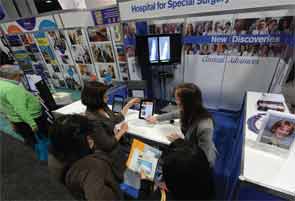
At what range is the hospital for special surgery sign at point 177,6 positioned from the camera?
185 cm

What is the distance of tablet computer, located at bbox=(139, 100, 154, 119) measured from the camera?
176cm

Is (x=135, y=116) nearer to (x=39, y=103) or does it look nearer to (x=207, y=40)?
(x=39, y=103)

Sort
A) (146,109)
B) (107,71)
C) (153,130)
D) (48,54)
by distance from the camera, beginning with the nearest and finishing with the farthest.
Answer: (153,130), (146,109), (107,71), (48,54)

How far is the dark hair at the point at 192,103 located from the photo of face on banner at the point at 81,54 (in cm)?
292

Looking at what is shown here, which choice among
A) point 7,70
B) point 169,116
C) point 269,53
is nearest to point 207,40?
point 269,53

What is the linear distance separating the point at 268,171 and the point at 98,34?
11.0 ft

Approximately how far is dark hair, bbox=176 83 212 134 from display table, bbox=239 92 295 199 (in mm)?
377

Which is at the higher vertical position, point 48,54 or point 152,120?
point 48,54

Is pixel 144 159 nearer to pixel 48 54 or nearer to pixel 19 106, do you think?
pixel 19 106

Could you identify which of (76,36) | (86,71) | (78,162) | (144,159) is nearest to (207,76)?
(144,159)

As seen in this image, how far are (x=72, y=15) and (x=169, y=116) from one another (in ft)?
10.1

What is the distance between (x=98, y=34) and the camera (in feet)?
10.0

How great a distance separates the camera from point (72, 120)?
860 mm

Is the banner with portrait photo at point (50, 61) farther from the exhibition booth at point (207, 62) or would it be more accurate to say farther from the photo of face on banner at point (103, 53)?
the photo of face on banner at point (103, 53)
